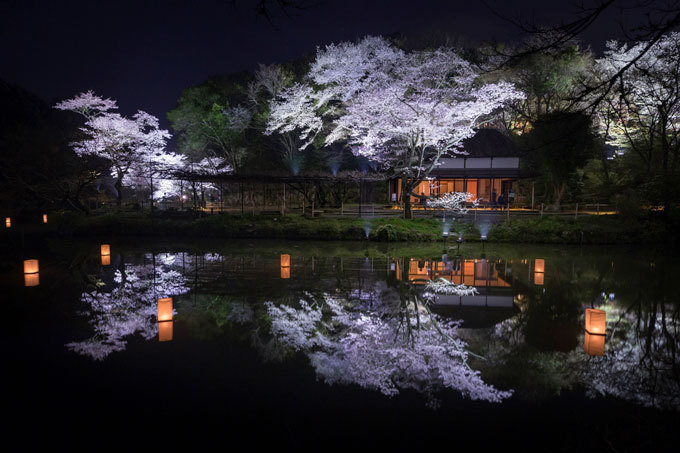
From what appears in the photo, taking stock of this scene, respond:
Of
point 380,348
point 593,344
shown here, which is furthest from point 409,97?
point 380,348

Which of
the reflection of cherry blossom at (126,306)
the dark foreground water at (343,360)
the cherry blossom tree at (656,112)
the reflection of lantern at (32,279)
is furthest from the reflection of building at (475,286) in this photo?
the reflection of lantern at (32,279)

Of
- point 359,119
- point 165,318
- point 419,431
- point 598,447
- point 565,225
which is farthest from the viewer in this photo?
point 359,119

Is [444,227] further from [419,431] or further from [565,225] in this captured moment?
[419,431]

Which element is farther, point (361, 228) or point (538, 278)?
point (361, 228)

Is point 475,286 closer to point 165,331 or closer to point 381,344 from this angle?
point 381,344

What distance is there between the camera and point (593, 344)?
19.2 ft

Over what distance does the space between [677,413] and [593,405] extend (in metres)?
0.77

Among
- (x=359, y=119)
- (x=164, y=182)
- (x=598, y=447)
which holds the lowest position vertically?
(x=598, y=447)

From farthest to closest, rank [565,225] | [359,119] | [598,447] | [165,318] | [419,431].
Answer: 1. [359,119]
2. [565,225]
3. [165,318]
4. [419,431]
5. [598,447]

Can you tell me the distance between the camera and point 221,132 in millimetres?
29719

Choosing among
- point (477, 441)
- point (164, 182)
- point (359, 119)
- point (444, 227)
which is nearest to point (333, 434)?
point (477, 441)

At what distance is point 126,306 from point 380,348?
16.3 ft

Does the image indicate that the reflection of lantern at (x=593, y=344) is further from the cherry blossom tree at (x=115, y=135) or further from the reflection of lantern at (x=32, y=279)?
the cherry blossom tree at (x=115, y=135)

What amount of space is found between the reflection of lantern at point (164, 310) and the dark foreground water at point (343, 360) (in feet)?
0.12
